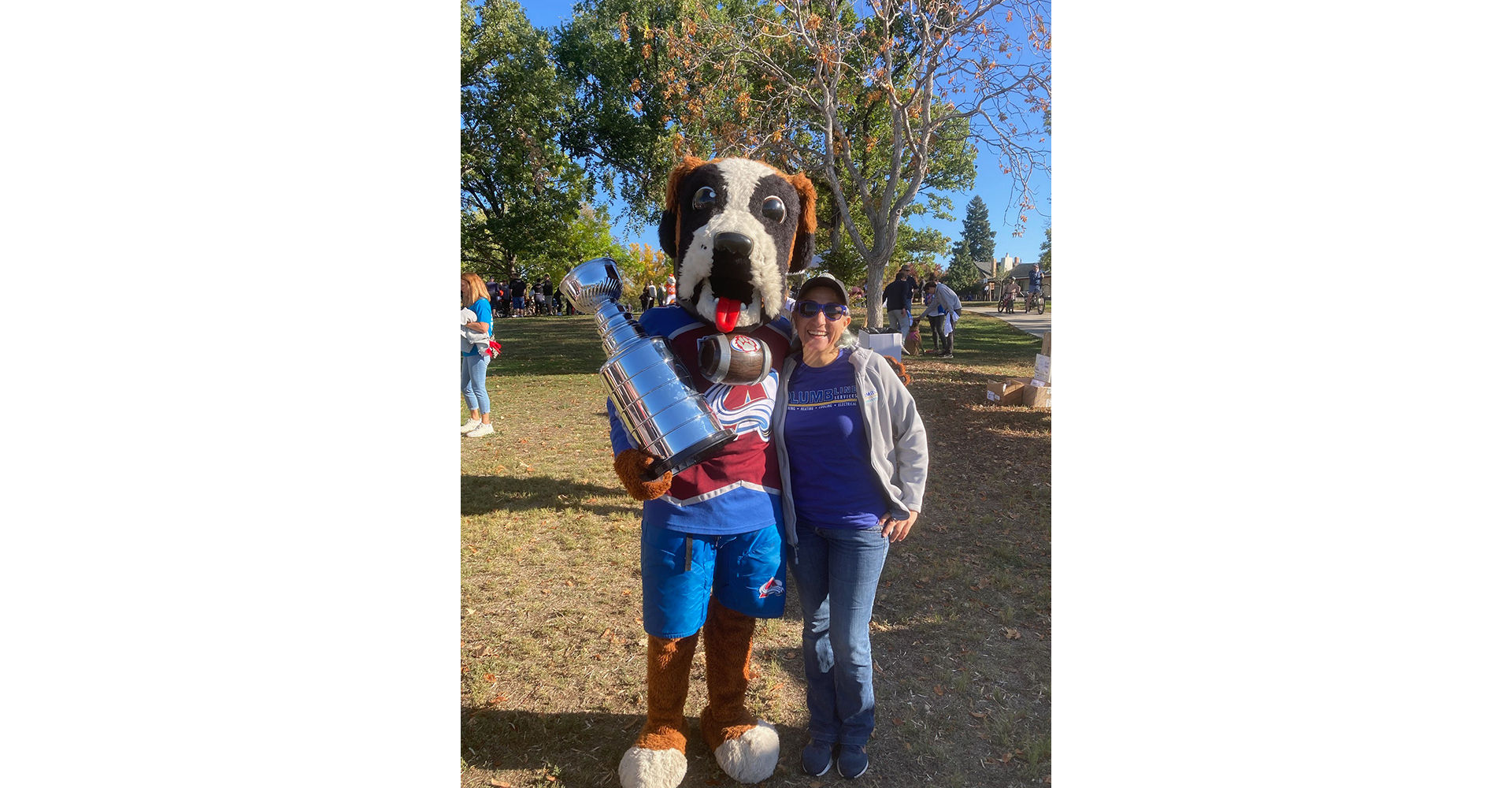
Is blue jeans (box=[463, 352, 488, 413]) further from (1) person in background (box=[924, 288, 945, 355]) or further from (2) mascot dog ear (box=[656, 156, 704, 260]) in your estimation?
(1) person in background (box=[924, 288, 945, 355])

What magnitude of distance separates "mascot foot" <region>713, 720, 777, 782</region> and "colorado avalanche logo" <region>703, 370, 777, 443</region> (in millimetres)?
1003

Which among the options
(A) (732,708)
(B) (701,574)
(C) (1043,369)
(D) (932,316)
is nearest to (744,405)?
(B) (701,574)

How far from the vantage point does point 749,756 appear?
7.50 ft

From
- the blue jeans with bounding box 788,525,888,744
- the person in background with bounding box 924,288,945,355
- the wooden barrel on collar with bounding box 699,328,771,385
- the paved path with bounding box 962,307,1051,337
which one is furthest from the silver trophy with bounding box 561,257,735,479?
the person in background with bounding box 924,288,945,355

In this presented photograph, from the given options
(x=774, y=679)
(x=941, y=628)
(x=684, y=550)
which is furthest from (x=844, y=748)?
(x=941, y=628)

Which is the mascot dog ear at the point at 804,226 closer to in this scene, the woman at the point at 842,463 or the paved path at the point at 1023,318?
the woman at the point at 842,463

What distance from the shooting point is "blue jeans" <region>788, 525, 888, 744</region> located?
2111 mm

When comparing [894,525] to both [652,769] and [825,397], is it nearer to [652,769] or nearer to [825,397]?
[825,397]

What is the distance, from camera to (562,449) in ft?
21.4

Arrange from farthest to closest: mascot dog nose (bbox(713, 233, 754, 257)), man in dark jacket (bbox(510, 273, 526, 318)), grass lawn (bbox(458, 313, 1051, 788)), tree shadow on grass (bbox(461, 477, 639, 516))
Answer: man in dark jacket (bbox(510, 273, 526, 318)) < tree shadow on grass (bbox(461, 477, 639, 516)) < grass lawn (bbox(458, 313, 1051, 788)) < mascot dog nose (bbox(713, 233, 754, 257))

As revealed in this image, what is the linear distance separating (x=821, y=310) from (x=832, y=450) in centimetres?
42

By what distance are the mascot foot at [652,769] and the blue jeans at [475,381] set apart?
4852 mm

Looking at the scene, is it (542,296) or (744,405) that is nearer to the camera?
(744,405)

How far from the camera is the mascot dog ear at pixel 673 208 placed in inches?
88.8
